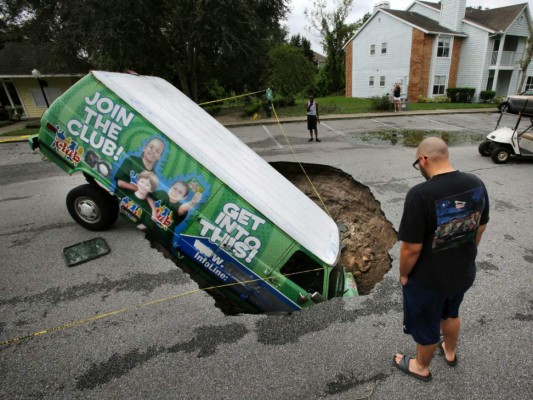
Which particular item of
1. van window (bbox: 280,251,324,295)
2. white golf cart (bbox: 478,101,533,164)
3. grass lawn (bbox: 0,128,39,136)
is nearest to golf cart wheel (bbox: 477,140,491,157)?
white golf cart (bbox: 478,101,533,164)

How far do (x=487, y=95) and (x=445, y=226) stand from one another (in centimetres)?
3226

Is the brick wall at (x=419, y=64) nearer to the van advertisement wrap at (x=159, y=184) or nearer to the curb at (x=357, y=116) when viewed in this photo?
the curb at (x=357, y=116)

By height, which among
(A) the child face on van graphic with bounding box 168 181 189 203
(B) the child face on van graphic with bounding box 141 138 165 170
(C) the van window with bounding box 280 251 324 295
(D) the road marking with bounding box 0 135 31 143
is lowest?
(C) the van window with bounding box 280 251 324 295

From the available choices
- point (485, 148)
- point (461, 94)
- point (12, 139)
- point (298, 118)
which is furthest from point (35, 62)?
point (461, 94)

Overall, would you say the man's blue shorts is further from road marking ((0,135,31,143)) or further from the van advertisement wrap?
road marking ((0,135,31,143))

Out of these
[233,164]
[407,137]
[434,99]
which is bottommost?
[434,99]

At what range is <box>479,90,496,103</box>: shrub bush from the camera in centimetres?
2641

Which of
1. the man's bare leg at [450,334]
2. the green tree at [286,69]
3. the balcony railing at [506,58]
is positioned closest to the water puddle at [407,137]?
the man's bare leg at [450,334]

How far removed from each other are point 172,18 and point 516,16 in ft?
100

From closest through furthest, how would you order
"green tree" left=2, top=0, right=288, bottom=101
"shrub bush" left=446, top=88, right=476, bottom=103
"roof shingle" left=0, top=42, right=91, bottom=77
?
"green tree" left=2, top=0, right=288, bottom=101 → "roof shingle" left=0, top=42, right=91, bottom=77 → "shrub bush" left=446, top=88, right=476, bottom=103

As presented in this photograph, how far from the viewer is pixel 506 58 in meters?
27.5

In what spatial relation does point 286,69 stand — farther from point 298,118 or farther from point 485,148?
point 485,148

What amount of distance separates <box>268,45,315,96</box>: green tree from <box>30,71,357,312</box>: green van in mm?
23474

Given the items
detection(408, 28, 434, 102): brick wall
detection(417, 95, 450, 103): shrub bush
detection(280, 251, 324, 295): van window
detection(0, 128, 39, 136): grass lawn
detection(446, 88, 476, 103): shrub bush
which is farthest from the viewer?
detection(446, 88, 476, 103): shrub bush
